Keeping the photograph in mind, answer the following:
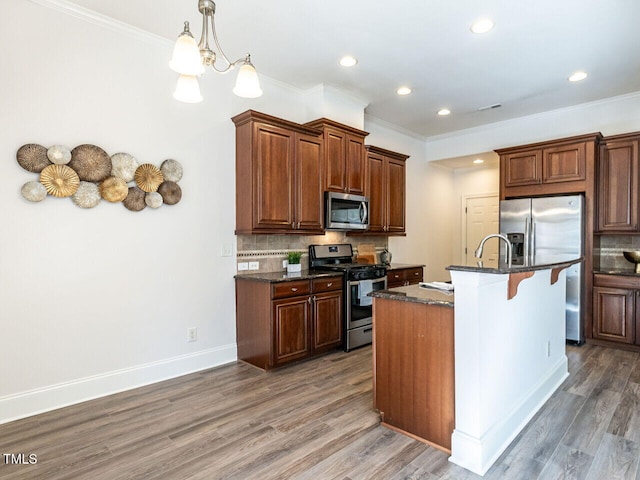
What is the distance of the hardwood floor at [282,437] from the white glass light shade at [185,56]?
203 centimetres

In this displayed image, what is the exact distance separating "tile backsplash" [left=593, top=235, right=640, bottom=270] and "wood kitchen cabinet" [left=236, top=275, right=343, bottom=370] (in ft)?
10.8

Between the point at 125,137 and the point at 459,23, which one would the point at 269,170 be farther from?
the point at 459,23

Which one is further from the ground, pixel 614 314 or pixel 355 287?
pixel 355 287

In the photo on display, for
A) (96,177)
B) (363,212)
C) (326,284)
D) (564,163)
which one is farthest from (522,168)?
(96,177)

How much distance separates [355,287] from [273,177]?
4.89 feet

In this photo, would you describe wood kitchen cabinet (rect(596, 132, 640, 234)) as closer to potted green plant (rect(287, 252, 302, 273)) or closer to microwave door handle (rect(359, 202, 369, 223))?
microwave door handle (rect(359, 202, 369, 223))

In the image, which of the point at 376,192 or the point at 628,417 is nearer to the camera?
the point at 628,417

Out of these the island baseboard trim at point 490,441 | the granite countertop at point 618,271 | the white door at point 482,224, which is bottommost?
the island baseboard trim at point 490,441

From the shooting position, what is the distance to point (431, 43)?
10.8 feet

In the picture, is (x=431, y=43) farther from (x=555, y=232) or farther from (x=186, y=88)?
(x=555, y=232)

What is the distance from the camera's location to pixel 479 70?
382cm

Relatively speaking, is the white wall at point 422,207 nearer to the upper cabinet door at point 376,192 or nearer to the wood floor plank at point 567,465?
the upper cabinet door at point 376,192

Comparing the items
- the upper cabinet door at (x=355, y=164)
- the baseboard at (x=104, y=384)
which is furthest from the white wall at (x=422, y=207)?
the baseboard at (x=104, y=384)

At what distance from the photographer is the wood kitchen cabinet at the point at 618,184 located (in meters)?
4.22
